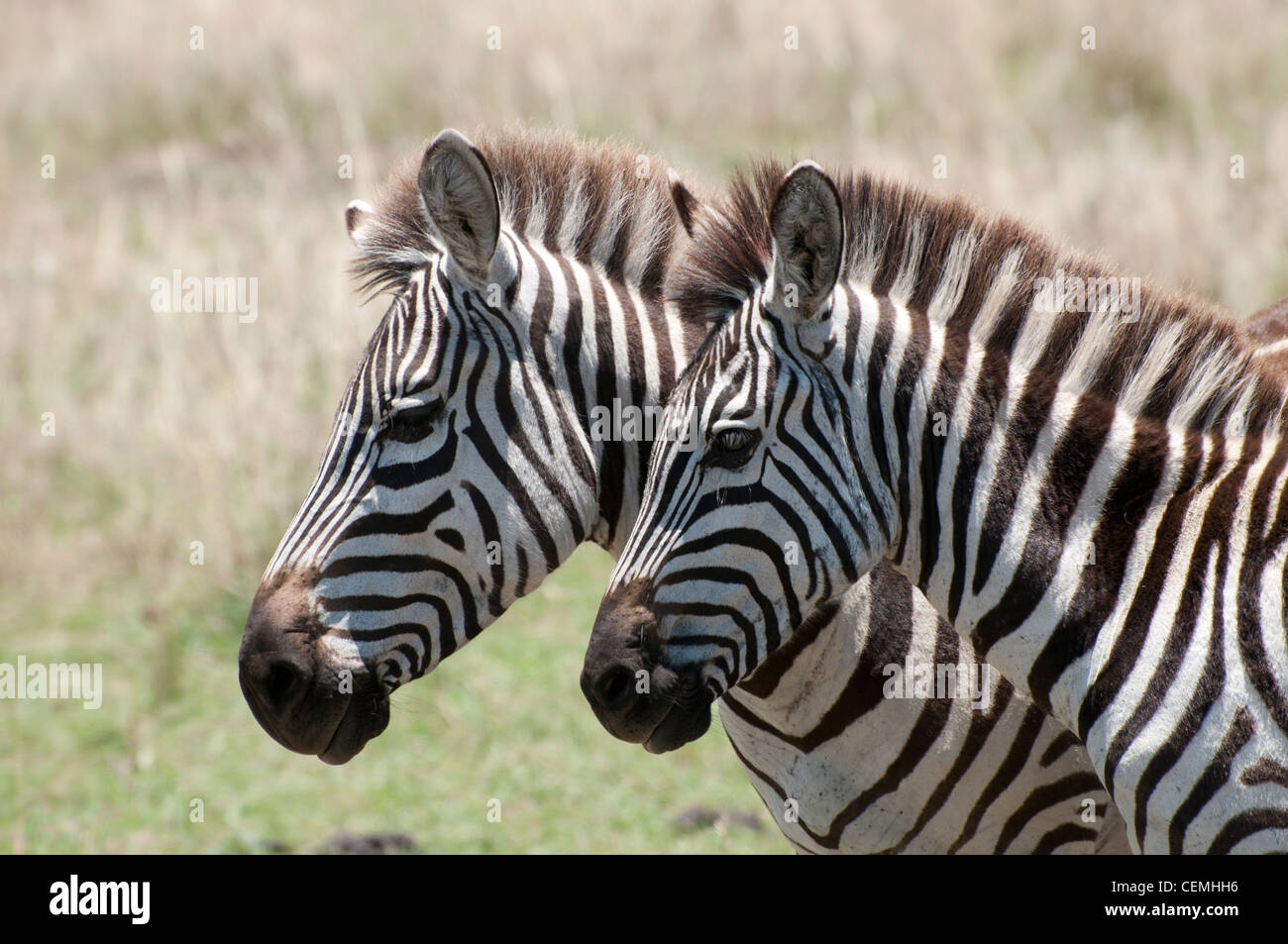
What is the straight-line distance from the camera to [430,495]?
360 centimetres

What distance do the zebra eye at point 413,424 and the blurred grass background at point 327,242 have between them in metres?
1.56

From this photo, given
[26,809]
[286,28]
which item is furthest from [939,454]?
[286,28]

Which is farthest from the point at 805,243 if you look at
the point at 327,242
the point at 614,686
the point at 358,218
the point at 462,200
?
the point at 327,242

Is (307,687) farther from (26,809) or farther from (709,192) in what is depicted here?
(26,809)

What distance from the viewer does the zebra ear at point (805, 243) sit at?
124 inches

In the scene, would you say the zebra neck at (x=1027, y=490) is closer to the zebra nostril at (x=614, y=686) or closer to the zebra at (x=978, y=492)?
the zebra at (x=978, y=492)

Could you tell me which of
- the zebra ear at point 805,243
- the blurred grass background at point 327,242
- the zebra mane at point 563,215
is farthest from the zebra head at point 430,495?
the blurred grass background at point 327,242

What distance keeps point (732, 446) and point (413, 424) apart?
0.97 meters

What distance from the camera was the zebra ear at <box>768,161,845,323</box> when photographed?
10.3ft

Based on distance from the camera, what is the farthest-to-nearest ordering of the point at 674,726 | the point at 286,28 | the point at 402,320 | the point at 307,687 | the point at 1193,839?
the point at 286,28
the point at 402,320
the point at 307,687
the point at 674,726
the point at 1193,839

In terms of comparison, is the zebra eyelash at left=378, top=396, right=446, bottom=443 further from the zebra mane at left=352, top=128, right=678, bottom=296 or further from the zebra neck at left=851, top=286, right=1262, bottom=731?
the zebra neck at left=851, top=286, right=1262, bottom=731

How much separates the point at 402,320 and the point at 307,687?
1056 mm

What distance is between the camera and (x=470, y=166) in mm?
3676

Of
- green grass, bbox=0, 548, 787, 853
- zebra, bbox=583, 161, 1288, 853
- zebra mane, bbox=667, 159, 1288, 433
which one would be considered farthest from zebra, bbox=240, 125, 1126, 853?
green grass, bbox=0, 548, 787, 853
